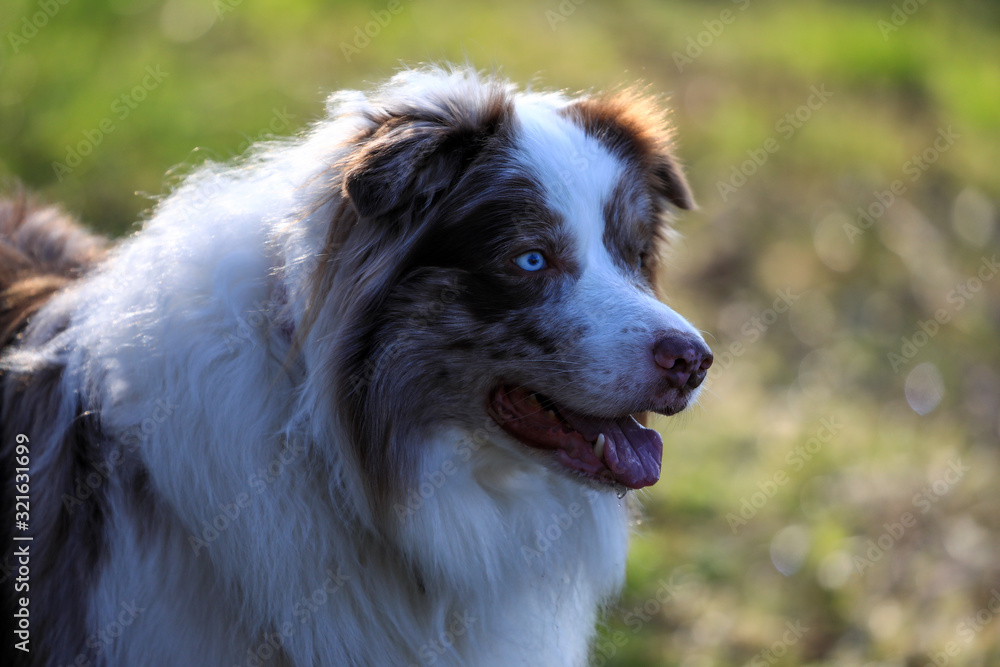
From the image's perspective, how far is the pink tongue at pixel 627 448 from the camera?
282 cm

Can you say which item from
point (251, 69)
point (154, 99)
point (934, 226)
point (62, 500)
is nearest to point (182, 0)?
point (251, 69)

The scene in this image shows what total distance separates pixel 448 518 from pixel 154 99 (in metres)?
6.90

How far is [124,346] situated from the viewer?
278 centimetres

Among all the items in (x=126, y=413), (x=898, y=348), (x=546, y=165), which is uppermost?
(x=546, y=165)

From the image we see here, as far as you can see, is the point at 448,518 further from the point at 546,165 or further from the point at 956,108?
the point at 956,108
